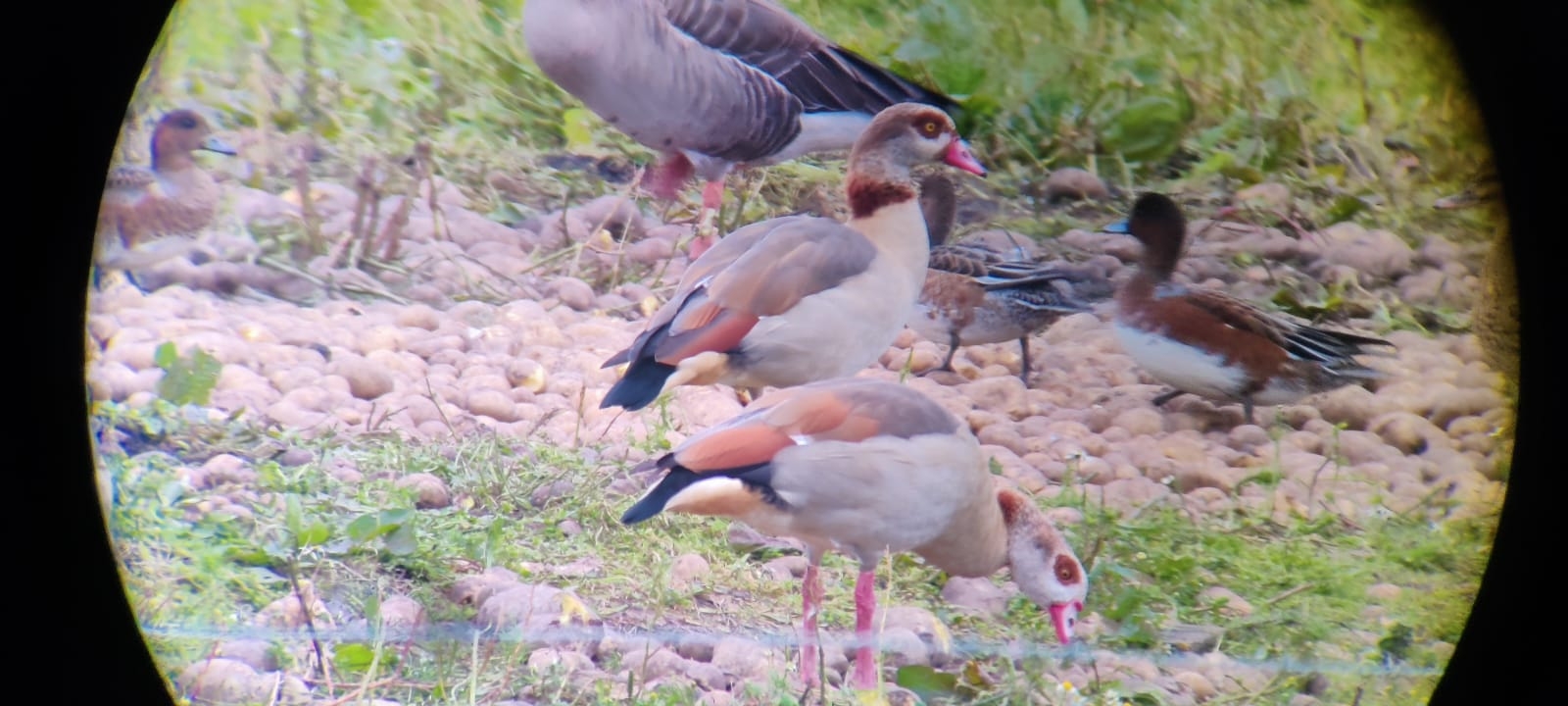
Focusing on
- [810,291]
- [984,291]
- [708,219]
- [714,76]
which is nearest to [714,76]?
[714,76]

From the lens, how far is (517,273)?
1.79 m

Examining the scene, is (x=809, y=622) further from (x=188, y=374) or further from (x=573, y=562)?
(x=188, y=374)

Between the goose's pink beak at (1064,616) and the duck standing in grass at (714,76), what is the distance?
66 centimetres

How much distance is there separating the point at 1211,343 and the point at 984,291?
308 mm

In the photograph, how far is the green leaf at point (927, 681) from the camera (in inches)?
67.2

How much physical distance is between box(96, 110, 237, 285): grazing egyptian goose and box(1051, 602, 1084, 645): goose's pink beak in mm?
1215

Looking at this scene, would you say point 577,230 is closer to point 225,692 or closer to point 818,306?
point 818,306

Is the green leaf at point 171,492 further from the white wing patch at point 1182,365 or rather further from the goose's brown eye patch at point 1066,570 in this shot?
the white wing patch at point 1182,365

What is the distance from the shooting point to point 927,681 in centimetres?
171

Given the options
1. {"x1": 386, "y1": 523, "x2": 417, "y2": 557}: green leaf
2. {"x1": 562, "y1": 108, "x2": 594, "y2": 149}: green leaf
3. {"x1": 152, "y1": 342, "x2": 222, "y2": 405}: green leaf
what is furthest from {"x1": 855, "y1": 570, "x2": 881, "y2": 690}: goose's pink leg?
{"x1": 152, "y1": 342, "x2": 222, "y2": 405}: green leaf

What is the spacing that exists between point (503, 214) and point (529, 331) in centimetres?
16

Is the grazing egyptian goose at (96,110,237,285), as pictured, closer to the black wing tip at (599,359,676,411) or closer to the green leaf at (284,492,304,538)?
the green leaf at (284,492,304,538)

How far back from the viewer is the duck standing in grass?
→ 1.76m

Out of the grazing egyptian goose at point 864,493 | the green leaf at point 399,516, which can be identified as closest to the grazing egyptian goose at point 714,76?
the grazing egyptian goose at point 864,493
